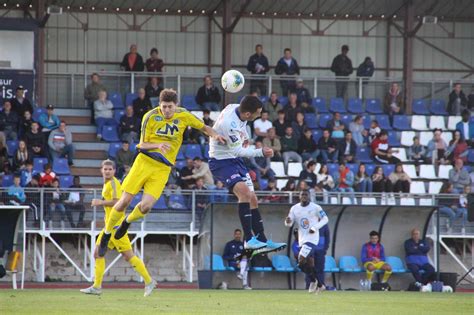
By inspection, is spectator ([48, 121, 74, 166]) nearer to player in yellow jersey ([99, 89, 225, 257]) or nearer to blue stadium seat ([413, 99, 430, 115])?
blue stadium seat ([413, 99, 430, 115])

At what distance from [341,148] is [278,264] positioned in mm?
5597

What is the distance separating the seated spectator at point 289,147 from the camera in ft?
102

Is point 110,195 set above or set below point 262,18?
below

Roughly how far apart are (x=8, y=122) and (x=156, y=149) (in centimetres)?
1433

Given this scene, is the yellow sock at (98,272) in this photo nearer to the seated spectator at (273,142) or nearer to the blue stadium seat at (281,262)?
the blue stadium seat at (281,262)

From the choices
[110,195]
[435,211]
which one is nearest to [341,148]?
[435,211]

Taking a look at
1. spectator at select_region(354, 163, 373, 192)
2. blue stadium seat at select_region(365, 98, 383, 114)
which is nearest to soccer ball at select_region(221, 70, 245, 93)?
spectator at select_region(354, 163, 373, 192)

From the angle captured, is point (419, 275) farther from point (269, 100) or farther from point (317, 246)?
point (269, 100)

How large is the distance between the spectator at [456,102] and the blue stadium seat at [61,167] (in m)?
12.1

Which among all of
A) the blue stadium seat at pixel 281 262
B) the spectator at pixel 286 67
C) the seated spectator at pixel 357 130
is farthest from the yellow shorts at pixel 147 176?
the spectator at pixel 286 67

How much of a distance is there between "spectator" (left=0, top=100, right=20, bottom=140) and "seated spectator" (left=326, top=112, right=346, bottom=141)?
344 inches

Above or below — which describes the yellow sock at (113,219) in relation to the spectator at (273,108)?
below

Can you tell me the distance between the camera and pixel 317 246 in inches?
936

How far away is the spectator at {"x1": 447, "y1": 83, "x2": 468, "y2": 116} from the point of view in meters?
34.7
